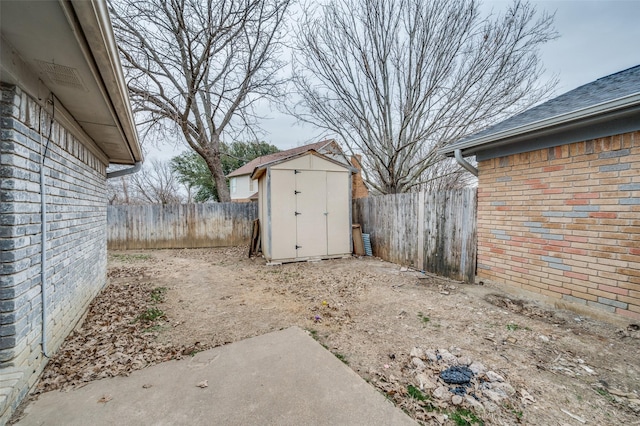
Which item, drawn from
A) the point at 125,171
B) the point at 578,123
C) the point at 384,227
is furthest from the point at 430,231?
the point at 125,171

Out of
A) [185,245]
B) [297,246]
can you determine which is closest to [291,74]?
[297,246]

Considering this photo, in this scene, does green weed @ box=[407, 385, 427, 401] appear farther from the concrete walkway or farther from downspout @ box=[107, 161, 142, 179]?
downspout @ box=[107, 161, 142, 179]

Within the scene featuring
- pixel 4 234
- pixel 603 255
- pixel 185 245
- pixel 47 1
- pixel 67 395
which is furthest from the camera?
pixel 185 245

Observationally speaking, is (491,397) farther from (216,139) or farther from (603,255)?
(216,139)

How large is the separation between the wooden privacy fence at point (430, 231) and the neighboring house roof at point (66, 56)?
15.2 feet

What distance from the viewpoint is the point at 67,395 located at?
1.81 meters

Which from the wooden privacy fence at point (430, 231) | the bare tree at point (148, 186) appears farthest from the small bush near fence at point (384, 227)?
the bare tree at point (148, 186)

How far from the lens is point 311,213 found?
662 cm

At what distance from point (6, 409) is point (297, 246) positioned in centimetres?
512

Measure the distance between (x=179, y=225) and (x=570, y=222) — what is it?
393 inches

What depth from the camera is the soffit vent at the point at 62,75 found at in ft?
5.85

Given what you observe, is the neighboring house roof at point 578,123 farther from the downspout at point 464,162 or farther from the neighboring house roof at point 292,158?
the neighboring house roof at point 292,158

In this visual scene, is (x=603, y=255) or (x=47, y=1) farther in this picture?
(x=603, y=255)

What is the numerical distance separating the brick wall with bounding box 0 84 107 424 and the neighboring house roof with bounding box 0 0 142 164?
7.1 inches
